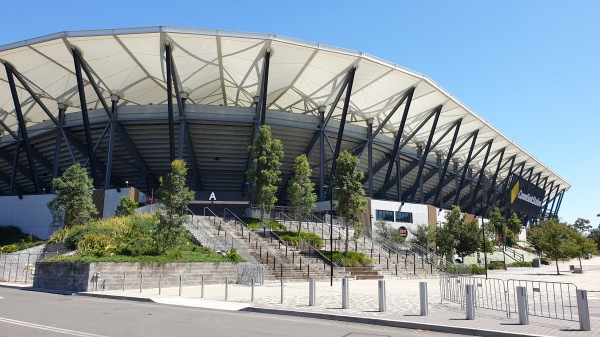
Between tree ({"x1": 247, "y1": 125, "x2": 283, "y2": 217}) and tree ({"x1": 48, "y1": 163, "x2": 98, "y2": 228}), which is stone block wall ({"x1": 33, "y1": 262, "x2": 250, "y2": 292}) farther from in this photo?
tree ({"x1": 247, "y1": 125, "x2": 283, "y2": 217})

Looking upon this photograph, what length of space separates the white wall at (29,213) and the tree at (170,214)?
20648 mm

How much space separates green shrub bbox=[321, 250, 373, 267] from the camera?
2700cm

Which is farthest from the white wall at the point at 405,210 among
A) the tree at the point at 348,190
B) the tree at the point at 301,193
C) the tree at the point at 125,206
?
the tree at the point at 125,206

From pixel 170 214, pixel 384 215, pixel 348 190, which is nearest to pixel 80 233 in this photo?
pixel 170 214

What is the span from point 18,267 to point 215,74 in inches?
954

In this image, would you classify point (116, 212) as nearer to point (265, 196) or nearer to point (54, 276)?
point (265, 196)

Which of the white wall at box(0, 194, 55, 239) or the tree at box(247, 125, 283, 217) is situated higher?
the tree at box(247, 125, 283, 217)

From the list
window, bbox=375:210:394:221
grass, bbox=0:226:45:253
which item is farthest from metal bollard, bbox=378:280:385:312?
window, bbox=375:210:394:221

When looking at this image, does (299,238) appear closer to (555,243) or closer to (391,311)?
(391,311)

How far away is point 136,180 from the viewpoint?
180 ft

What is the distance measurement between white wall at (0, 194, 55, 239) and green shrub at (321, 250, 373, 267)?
24586mm

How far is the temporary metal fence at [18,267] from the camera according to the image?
76.4 ft

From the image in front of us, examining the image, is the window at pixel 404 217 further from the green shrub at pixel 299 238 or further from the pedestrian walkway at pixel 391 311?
the pedestrian walkway at pixel 391 311

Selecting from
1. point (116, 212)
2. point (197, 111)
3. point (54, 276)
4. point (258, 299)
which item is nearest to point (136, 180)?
point (197, 111)
